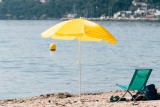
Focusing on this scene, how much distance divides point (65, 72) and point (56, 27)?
13498mm

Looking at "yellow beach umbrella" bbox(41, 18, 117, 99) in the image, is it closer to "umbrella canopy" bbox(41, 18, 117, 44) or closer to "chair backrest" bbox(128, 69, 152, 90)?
"umbrella canopy" bbox(41, 18, 117, 44)

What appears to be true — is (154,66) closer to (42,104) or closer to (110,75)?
(110,75)

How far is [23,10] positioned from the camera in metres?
190

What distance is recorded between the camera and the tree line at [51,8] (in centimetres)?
18462

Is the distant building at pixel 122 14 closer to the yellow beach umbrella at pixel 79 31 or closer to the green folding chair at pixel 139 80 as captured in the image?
the green folding chair at pixel 139 80

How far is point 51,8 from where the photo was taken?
191 meters

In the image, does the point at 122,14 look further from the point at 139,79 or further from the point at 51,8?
the point at 139,79

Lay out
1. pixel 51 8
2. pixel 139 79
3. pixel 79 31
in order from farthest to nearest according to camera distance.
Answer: pixel 51 8, pixel 139 79, pixel 79 31

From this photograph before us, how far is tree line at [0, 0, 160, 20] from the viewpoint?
606 ft

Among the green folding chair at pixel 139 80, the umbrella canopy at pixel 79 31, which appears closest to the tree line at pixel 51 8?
the green folding chair at pixel 139 80

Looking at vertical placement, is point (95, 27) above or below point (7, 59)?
above

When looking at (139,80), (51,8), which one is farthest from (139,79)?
(51,8)

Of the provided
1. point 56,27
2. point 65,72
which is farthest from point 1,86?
point 56,27

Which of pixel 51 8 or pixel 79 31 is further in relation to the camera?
Answer: pixel 51 8
